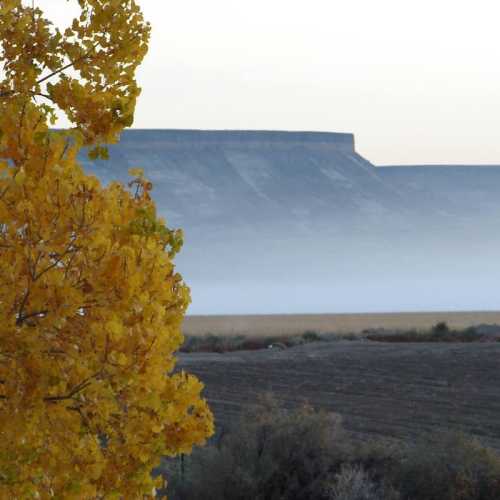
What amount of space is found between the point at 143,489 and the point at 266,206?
382 ft

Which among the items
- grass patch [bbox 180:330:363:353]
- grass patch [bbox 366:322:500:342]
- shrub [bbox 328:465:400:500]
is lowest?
shrub [bbox 328:465:400:500]

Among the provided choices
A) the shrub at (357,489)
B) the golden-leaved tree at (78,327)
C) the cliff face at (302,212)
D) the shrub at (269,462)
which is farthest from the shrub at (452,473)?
the cliff face at (302,212)

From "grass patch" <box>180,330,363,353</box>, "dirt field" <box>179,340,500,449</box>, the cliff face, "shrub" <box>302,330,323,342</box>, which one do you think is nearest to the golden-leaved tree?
"dirt field" <box>179,340,500,449</box>

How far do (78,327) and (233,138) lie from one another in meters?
122

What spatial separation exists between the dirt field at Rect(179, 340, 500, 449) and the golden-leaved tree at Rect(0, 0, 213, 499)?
1414 centimetres

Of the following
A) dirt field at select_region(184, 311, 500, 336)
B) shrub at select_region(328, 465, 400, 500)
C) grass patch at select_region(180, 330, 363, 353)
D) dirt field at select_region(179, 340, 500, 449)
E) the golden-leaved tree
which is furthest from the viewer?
dirt field at select_region(184, 311, 500, 336)

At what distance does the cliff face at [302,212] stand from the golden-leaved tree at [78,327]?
108146 millimetres

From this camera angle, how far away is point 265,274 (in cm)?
13350

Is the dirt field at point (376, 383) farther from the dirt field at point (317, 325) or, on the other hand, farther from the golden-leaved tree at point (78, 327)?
the dirt field at point (317, 325)

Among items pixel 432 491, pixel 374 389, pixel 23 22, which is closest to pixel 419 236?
pixel 374 389

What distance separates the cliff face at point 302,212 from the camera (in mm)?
122812

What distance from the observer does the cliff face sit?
123m

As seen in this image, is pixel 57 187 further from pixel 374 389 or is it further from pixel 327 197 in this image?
pixel 327 197

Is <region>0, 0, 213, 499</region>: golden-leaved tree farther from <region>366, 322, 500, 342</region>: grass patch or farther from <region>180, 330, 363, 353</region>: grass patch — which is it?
<region>366, 322, 500, 342</region>: grass patch
